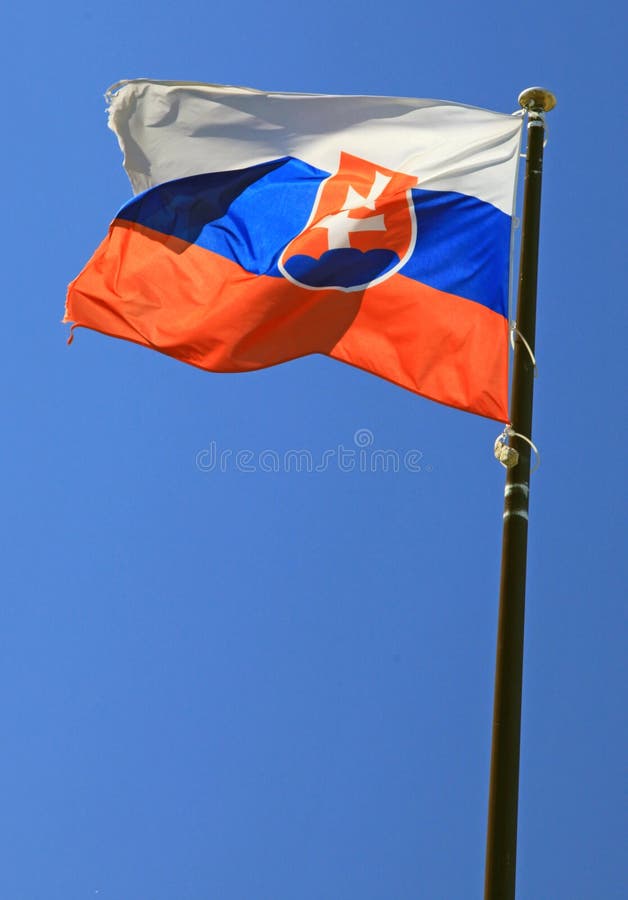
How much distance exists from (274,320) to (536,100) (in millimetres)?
2723

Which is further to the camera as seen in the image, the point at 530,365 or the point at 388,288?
the point at 388,288

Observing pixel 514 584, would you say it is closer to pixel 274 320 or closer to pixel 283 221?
pixel 274 320

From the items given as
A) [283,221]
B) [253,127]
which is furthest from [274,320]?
[253,127]

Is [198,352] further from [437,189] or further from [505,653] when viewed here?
[505,653]

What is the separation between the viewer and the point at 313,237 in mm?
11742

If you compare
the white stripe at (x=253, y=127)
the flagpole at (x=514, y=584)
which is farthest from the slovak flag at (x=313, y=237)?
the flagpole at (x=514, y=584)

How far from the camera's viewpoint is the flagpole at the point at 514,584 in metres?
8.23

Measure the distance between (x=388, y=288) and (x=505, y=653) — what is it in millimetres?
3469

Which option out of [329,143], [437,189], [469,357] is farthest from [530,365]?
[329,143]

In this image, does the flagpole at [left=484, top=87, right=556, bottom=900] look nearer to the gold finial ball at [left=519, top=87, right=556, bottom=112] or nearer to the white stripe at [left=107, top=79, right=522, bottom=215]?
the gold finial ball at [left=519, top=87, right=556, bottom=112]

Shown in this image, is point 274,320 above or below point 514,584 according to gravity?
above

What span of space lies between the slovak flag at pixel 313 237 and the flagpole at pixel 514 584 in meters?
0.23

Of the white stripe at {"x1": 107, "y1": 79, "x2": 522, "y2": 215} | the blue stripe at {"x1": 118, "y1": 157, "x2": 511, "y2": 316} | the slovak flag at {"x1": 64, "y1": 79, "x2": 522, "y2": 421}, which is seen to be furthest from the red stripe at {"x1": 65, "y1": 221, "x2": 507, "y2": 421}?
the white stripe at {"x1": 107, "y1": 79, "x2": 522, "y2": 215}

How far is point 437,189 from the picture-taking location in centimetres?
1152
